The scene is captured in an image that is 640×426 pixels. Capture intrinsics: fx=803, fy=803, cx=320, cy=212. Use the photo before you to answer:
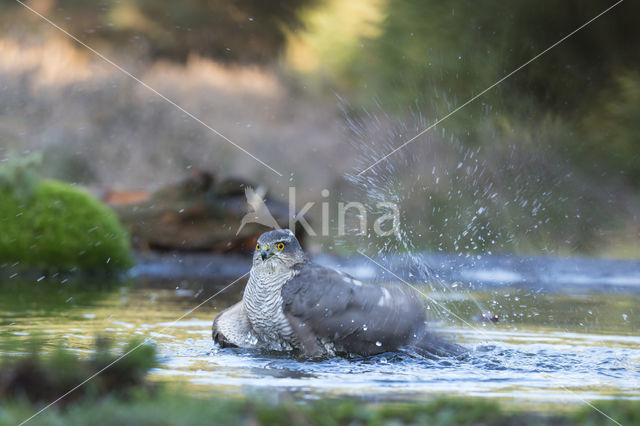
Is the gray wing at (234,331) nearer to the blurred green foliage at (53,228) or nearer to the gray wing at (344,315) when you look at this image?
the gray wing at (344,315)

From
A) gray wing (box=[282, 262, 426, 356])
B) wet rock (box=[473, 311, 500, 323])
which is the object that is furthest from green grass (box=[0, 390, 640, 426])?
wet rock (box=[473, 311, 500, 323])

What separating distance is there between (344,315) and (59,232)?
7130 mm

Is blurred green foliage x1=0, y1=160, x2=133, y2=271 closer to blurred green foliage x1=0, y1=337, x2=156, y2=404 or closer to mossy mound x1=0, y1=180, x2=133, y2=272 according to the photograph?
mossy mound x1=0, y1=180, x2=133, y2=272

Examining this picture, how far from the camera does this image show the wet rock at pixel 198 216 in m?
13.1

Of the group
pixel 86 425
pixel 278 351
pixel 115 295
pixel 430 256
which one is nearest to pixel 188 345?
pixel 278 351

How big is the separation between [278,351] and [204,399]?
1.78 m

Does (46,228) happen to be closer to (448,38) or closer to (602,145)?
(448,38)

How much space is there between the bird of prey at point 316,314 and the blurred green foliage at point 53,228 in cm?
632

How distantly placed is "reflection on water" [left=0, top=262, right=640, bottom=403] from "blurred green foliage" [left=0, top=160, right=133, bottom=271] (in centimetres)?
253

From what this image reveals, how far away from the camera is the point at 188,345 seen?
16.7ft

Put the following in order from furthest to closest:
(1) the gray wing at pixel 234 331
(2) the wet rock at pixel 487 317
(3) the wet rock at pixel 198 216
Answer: (3) the wet rock at pixel 198 216 → (2) the wet rock at pixel 487 317 → (1) the gray wing at pixel 234 331

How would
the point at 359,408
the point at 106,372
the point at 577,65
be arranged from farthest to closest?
the point at 577,65 → the point at 106,372 → the point at 359,408

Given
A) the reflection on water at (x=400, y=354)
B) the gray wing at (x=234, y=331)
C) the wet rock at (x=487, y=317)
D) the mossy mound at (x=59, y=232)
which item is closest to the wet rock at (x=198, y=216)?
the mossy mound at (x=59, y=232)

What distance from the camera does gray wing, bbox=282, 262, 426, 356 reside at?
486 centimetres
